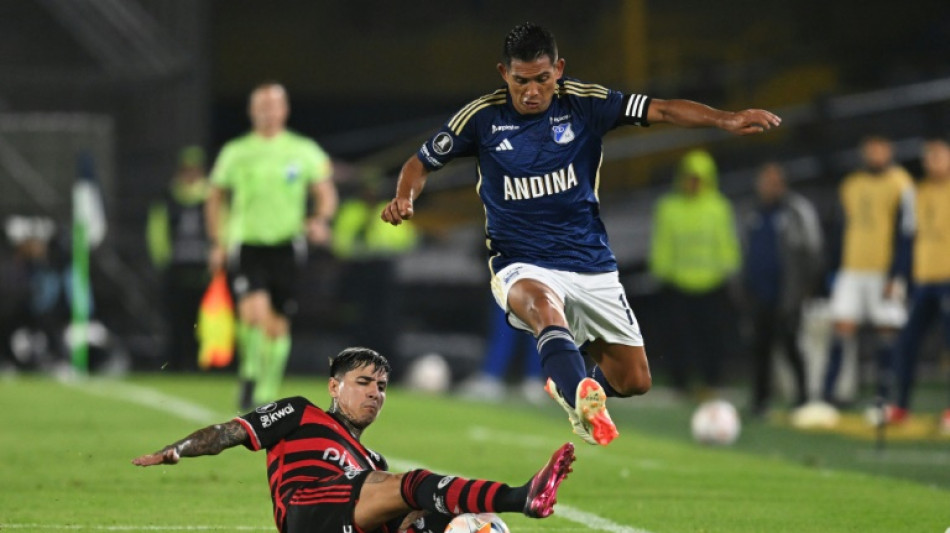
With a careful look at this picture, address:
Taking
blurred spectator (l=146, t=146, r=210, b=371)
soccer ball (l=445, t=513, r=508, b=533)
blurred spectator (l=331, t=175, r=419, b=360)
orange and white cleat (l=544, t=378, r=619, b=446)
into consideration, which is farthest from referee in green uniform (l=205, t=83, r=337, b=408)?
soccer ball (l=445, t=513, r=508, b=533)

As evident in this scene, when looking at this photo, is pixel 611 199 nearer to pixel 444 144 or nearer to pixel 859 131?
pixel 859 131

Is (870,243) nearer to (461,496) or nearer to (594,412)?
(594,412)

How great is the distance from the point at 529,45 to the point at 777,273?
8629 millimetres

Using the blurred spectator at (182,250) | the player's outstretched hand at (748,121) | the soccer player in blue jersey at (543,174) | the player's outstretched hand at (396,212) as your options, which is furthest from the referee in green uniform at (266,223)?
the blurred spectator at (182,250)

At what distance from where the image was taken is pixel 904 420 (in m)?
13.7

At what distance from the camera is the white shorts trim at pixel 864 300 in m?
14.6

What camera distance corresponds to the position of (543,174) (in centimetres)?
791

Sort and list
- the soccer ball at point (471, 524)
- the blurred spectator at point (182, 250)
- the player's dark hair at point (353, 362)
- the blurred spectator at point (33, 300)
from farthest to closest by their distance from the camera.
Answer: the blurred spectator at point (33, 300)
the blurred spectator at point (182, 250)
the player's dark hair at point (353, 362)
the soccer ball at point (471, 524)

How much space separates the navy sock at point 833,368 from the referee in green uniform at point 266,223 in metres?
4.82

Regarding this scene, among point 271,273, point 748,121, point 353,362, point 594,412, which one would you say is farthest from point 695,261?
point 353,362

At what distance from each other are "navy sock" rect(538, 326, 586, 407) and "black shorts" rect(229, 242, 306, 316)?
639 centimetres

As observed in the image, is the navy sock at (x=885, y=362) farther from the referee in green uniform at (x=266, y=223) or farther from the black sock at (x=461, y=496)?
the black sock at (x=461, y=496)

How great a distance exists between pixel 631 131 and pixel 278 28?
22.6ft

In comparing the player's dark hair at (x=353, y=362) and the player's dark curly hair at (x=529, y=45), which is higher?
the player's dark curly hair at (x=529, y=45)
